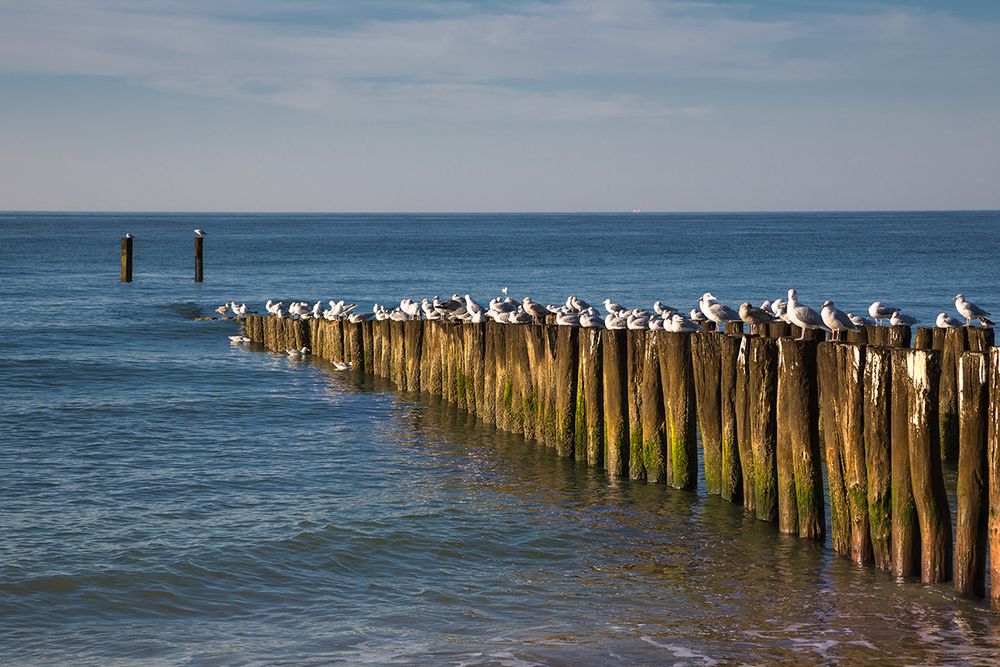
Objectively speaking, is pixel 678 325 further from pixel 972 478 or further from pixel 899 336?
pixel 972 478

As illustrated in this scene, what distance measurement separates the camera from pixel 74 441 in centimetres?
1530

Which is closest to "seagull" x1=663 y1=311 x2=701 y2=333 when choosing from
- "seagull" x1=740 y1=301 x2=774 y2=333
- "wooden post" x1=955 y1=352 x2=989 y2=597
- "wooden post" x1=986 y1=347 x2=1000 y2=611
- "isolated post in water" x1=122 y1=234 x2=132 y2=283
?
"seagull" x1=740 y1=301 x2=774 y2=333

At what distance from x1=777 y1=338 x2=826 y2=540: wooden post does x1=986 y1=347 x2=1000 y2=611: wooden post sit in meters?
1.93

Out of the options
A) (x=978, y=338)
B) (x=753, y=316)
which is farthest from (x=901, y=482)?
(x=753, y=316)

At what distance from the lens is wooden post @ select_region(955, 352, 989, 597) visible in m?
8.05

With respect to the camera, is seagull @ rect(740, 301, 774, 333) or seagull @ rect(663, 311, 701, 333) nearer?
seagull @ rect(663, 311, 701, 333)

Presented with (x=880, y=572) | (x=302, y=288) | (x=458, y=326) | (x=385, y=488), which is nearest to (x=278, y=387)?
(x=458, y=326)

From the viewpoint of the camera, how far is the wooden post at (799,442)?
9836mm

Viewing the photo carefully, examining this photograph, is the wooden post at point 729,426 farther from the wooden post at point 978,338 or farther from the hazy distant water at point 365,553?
the wooden post at point 978,338

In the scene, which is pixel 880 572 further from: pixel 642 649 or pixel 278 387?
pixel 278 387

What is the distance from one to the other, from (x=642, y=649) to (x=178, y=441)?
927cm

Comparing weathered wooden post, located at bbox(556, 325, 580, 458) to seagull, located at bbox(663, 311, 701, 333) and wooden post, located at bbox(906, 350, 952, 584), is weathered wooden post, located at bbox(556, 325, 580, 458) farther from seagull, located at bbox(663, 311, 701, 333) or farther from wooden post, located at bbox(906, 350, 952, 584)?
wooden post, located at bbox(906, 350, 952, 584)

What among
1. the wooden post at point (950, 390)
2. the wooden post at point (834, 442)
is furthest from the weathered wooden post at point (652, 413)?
the wooden post at point (950, 390)

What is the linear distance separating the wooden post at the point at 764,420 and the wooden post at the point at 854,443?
2.95ft
